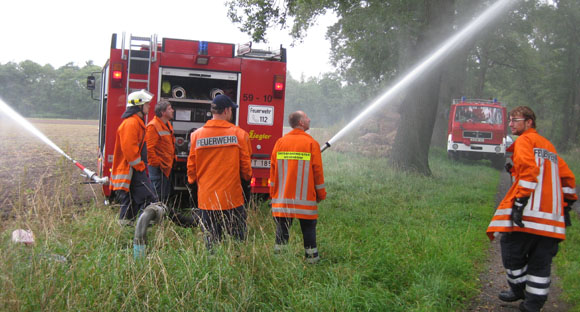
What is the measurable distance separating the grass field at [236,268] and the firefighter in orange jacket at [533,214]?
0.59 m

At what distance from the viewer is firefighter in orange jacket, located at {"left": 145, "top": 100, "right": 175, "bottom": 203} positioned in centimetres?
617

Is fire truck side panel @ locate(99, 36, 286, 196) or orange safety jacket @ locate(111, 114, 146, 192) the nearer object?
orange safety jacket @ locate(111, 114, 146, 192)

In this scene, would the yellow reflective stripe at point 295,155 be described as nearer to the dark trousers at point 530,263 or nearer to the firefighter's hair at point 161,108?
the dark trousers at point 530,263

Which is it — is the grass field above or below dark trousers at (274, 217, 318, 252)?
below

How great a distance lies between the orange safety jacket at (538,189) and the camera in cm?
404

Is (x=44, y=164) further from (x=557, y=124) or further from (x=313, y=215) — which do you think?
(x=557, y=124)

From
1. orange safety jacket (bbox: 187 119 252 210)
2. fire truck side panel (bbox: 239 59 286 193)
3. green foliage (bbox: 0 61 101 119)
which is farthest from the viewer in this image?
green foliage (bbox: 0 61 101 119)

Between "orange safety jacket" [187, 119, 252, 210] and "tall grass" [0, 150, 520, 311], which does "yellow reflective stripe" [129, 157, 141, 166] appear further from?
"orange safety jacket" [187, 119, 252, 210]

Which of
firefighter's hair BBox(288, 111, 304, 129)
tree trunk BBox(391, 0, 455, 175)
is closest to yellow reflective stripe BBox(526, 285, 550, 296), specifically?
firefighter's hair BBox(288, 111, 304, 129)

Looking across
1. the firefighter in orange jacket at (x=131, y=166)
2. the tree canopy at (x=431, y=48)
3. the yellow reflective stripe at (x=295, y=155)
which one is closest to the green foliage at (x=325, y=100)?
the tree canopy at (x=431, y=48)

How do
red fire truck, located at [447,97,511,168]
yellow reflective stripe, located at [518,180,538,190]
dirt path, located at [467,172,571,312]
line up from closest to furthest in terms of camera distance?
yellow reflective stripe, located at [518,180,538,190] → dirt path, located at [467,172,571,312] → red fire truck, located at [447,97,511,168]

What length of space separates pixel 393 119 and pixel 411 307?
27.1 meters

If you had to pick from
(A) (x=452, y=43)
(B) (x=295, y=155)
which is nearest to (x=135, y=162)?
(B) (x=295, y=155)

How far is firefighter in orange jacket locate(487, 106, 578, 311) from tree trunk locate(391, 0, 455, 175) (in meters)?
9.12
